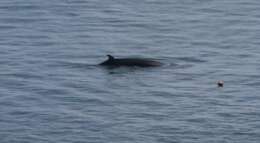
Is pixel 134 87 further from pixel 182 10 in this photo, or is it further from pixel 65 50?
pixel 182 10

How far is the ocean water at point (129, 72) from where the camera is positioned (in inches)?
2089

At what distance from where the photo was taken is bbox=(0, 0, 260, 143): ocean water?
53062mm

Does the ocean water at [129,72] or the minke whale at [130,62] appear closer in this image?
the ocean water at [129,72]

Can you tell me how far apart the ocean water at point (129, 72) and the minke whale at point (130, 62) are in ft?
1.50

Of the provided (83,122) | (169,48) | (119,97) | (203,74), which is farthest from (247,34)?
(83,122)

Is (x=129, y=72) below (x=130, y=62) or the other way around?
below

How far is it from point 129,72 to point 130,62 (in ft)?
3.25

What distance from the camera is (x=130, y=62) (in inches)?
2522

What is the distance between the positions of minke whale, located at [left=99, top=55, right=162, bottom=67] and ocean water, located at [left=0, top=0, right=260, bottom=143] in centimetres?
46

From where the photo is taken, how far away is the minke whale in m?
64.1

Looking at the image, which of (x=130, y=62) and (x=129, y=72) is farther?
(x=130, y=62)

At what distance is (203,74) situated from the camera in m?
62.8

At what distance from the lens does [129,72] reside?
63.2 meters

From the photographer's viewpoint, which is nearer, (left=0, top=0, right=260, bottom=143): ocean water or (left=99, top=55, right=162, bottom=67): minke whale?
(left=0, top=0, right=260, bottom=143): ocean water
